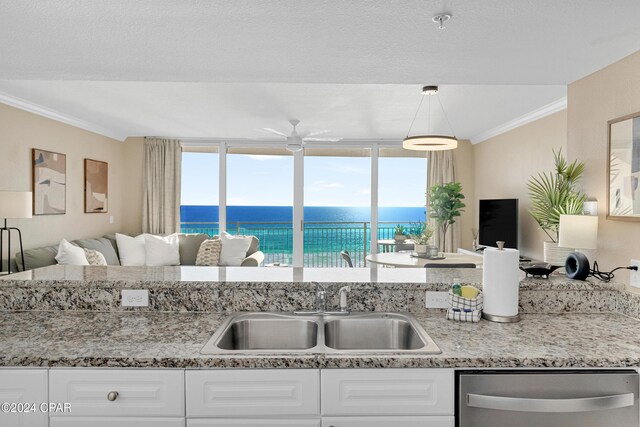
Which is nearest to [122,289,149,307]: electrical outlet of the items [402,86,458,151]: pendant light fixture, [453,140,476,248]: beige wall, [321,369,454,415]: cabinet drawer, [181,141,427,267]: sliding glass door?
[321,369,454,415]: cabinet drawer

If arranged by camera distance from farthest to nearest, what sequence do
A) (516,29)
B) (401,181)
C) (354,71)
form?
(401,181) < (354,71) < (516,29)

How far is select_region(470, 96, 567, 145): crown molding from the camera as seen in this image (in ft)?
14.2

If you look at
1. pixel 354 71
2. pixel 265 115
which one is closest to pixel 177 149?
pixel 265 115

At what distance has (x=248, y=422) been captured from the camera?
4.38ft

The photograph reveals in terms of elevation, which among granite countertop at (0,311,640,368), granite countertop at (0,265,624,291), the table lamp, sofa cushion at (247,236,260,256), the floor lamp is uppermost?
the floor lamp

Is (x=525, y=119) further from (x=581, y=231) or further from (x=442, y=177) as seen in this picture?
(x=581, y=231)

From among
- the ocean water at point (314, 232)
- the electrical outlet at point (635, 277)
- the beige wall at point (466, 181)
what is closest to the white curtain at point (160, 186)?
the ocean water at point (314, 232)

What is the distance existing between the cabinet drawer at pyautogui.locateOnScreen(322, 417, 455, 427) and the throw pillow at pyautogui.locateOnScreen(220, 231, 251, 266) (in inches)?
173

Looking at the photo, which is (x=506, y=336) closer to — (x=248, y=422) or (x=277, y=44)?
(x=248, y=422)

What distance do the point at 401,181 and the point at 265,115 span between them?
10.1 ft

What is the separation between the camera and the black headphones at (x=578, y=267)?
1.96 metres

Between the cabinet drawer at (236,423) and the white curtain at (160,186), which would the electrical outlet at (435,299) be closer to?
the cabinet drawer at (236,423)

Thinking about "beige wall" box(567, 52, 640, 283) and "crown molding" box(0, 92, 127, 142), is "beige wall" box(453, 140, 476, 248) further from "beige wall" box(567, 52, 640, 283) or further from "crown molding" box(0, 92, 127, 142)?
"crown molding" box(0, 92, 127, 142)

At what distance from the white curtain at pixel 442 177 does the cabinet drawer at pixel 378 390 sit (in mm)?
5610
